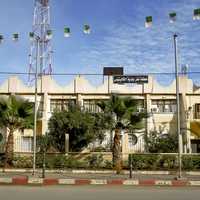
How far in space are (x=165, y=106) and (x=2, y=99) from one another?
2537 cm

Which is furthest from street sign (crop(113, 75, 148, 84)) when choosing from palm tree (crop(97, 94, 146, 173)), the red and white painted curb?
the red and white painted curb

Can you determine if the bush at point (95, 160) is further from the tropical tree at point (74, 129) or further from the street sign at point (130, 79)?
the street sign at point (130, 79)

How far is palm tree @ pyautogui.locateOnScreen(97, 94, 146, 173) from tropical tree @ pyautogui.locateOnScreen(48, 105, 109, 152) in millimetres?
11996

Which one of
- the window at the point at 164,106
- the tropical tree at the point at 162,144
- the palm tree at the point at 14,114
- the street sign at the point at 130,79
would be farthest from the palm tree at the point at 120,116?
the window at the point at 164,106

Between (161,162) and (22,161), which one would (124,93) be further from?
(22,161)

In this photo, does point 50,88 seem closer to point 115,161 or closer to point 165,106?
point 165,106

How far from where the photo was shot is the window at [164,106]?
53188 millimetres

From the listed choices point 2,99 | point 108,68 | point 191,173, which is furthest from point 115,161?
point 108,68

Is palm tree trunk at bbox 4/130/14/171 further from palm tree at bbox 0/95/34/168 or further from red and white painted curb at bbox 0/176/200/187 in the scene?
red and white painted curb at bbox 0/176/200/187

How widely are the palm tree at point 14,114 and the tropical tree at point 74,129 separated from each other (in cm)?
1081

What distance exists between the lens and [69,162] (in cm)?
3250

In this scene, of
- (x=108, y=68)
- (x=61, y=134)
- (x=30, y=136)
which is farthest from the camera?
(x=108, y=68)

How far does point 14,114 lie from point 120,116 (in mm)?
7389

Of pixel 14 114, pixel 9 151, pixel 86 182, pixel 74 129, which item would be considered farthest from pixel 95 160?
pixel 86 182
